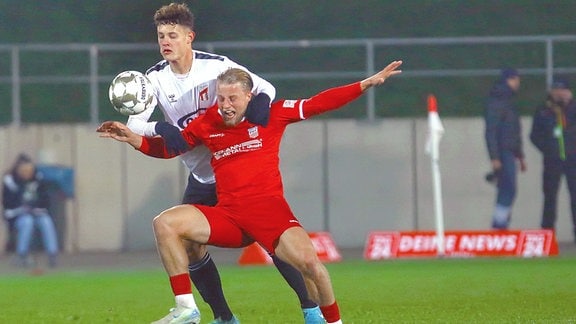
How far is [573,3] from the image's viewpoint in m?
22.2

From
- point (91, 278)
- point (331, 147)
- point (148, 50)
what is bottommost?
point (91, 278)

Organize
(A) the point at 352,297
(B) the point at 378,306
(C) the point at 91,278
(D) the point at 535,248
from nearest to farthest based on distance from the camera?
1. (B) the point at 378,306
2. (A) the point at 352,297
3. (C) the point at 91,278
4. (D) the point at 535,248

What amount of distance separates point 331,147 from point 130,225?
332 cm

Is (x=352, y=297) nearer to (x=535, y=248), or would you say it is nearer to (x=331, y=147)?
(x=535, y=248)

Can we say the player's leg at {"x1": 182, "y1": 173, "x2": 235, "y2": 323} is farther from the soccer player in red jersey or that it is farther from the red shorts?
the red shorts

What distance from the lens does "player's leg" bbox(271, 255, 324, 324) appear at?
989 centimetres

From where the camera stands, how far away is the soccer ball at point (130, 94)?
985 cm

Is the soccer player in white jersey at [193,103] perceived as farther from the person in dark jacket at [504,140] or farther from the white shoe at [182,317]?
the person in dark jacket at [504,140]

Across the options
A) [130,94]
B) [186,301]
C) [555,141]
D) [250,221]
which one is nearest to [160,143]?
[130,94]

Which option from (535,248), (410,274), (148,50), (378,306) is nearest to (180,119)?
(378,306)

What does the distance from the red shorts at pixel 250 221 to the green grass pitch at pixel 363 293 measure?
4.76ft

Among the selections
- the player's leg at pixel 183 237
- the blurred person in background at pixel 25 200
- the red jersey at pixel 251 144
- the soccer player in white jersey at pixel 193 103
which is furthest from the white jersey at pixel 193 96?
the blurred person in background at pixel 25 200

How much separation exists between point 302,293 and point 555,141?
12257mm

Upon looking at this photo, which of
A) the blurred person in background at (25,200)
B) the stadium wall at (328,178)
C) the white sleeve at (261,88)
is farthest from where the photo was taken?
the stadium wall at (328,178)
